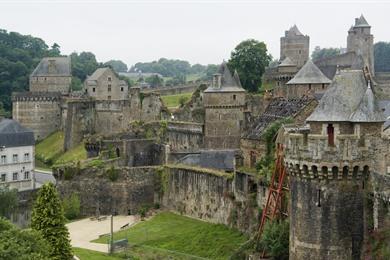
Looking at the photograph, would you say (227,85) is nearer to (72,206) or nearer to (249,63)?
(72,206)

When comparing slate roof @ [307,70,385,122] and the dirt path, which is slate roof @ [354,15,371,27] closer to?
the dirt path

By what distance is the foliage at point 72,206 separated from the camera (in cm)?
5672

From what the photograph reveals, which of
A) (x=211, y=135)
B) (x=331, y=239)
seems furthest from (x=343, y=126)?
(x=211, y=135)

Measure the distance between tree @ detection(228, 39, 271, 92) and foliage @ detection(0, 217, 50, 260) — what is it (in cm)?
4960

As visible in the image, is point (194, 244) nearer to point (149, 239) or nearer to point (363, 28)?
point (149, 239)

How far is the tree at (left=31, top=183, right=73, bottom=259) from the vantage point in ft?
129

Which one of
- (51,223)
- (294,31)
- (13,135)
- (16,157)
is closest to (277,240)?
(51,223)

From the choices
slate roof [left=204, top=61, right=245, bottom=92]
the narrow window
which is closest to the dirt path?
slate roof [left=204, top=61, right=245, bottom=92]

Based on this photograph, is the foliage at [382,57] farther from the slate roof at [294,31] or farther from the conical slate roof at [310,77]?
the conical slate roof at [310,77]

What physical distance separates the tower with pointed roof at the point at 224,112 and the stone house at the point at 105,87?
32.9 meters

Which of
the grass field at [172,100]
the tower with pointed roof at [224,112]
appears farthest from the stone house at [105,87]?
the tower with pointed roof at [224,112]

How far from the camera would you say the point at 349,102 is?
2900 centimetres

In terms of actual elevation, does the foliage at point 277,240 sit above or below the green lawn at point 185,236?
above

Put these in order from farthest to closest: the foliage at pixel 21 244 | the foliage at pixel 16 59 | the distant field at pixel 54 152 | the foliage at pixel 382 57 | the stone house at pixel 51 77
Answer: the foliage at pixel 382 57
the foliage at pixel 16 59
the stone house at pixel 51 77
the distant field at pixel 54 152
the foliage at pixel 21 244
